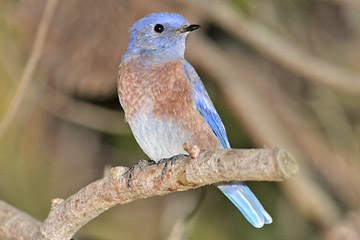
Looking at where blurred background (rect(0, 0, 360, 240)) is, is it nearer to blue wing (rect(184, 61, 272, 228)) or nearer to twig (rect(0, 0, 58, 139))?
twig (rect(0, 0, 58, 139))

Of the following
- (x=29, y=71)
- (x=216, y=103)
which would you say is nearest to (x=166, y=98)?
(x=29, y=71)

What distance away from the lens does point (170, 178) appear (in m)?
2.56

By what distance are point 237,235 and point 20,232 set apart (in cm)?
305

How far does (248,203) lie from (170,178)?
124cm

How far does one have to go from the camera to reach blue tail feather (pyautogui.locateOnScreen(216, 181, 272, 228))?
361cm

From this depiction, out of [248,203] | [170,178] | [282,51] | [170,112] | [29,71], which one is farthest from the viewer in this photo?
[282,51]

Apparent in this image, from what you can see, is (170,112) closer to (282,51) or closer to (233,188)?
(233,188)

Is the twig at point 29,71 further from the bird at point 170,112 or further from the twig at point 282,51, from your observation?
the twig at point 282,51

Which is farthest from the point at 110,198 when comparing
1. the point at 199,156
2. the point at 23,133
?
the point at 23,133

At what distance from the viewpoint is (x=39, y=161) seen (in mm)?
5832

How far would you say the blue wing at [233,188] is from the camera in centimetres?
362

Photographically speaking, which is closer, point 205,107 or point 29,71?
point 205,107

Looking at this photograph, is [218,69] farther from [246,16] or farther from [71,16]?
[71,16]

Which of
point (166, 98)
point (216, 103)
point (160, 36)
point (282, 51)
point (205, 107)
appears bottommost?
point (216, 103)
